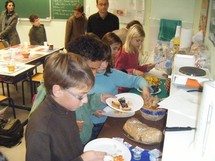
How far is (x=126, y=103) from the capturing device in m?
1.62

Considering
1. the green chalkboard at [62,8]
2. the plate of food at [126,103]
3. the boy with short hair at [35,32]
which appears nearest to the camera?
the plate of food at [126,103]

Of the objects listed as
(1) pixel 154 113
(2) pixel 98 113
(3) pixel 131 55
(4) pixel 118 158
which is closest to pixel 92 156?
(4) pixel 118 158

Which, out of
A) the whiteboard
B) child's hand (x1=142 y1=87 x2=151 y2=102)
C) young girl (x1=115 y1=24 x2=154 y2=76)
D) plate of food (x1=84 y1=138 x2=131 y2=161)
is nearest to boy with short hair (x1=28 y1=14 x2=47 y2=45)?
the whiteboard

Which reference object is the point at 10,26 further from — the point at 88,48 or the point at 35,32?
the point at 88,48

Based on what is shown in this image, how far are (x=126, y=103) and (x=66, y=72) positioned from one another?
70cm

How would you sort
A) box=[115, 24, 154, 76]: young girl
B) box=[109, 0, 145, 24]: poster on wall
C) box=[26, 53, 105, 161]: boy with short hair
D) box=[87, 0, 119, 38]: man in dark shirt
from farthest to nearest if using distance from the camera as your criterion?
box=[109, 0, 145, 24]: poster on wall → box=[87, 0, 119, 38]: man in dark shirt → box=[115, 24, 154, 76]: young girl → box=[26, 53, 105, 161]: boy with short hair

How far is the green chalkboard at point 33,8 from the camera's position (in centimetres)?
544

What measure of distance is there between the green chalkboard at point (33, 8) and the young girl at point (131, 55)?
3.35 m

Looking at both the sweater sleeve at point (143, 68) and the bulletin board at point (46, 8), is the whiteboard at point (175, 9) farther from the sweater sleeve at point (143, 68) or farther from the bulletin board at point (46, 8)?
the bulletin board at point (46, 8)

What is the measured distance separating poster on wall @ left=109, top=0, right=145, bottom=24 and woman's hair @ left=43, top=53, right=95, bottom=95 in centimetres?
344

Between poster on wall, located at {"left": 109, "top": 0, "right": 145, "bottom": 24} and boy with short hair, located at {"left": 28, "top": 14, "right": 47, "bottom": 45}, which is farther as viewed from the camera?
boy with short hair, located at {"left": 28, "top": 14, "right": 47, "bottom": 45}

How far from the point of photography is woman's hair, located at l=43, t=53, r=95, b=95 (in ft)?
3.31

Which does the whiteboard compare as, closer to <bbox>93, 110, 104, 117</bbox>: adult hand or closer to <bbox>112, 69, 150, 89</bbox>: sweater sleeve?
<bbox>112, 69, 150, 89</bbox>: sweater sleeve

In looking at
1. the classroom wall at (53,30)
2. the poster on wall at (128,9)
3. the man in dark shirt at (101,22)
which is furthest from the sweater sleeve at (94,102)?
the classroom wall at (53,30)
